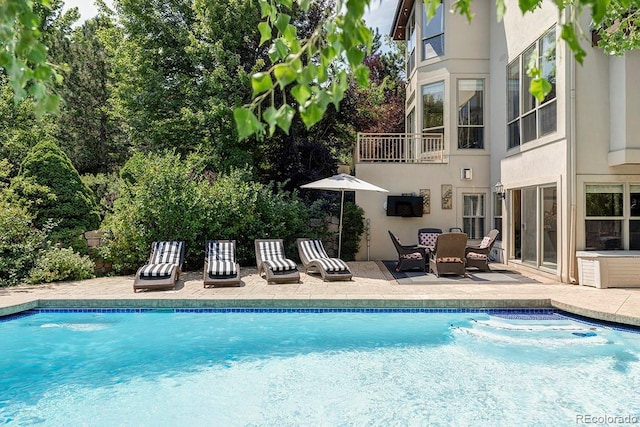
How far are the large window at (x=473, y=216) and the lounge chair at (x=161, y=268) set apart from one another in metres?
8.81

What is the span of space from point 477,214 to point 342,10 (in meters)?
14.2

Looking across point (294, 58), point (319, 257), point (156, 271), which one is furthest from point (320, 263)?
point (294, 58)

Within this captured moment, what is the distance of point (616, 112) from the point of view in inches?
376

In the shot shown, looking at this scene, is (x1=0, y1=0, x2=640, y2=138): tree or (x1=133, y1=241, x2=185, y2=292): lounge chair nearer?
(x1=0, y1=0, x2=640, y2=138): tree

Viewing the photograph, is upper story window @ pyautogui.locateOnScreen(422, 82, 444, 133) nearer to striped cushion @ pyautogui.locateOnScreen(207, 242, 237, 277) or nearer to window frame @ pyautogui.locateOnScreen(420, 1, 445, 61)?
window frame @ pyautogui.locateOnScreen(420, 1, 445, 61)

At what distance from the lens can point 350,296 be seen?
879 cm

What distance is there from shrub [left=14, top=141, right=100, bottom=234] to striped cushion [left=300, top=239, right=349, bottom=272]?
5860 mm

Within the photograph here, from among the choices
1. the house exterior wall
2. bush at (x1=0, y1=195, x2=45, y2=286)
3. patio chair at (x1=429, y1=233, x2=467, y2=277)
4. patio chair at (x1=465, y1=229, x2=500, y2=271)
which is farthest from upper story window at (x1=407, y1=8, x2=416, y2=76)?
bush at (x1=0, y1=195, x2=45, y2=286)

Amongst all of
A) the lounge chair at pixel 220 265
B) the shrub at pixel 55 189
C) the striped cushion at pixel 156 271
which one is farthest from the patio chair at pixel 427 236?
the shrub at pixel 55 189


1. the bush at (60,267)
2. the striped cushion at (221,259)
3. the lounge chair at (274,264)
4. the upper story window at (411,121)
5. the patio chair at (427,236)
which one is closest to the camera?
the striped cushion at (221,259)

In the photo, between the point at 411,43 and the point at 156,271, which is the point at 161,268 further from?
the point at 411,43

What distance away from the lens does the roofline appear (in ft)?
56.6

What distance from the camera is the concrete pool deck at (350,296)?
827 centimetres

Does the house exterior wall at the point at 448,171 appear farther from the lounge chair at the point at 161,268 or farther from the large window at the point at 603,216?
the lounge chair at the point at 161,268
